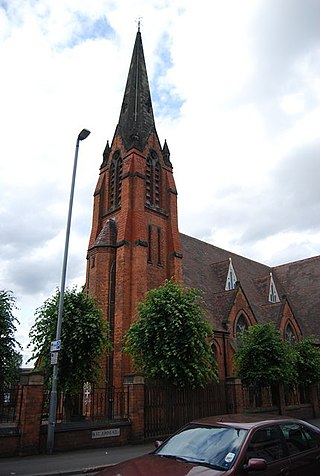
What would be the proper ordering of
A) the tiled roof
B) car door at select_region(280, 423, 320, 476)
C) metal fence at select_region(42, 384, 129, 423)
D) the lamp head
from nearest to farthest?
car door at select_region(280, 423, 320, 476), the lamp head, metal fence at select_region(42, 384, 129, 423), the tiled roof

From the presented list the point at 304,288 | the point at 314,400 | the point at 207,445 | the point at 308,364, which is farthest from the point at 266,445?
the point at 304,288

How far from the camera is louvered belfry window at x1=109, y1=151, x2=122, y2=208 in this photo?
28.6 metres

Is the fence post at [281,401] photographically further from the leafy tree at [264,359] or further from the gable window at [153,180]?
the gable window at [153,180]

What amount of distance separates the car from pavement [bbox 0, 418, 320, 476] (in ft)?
16.5

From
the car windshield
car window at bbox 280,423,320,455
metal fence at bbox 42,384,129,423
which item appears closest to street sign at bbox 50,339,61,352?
metal fence at bbox 42,384,129,423

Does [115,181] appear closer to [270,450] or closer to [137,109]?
[137,109]

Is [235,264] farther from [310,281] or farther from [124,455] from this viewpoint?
[124,455]

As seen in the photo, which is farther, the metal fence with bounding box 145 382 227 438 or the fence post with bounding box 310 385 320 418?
the fence post with bounding box 310 385 320 418

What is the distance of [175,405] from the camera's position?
677 inches

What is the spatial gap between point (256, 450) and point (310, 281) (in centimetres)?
3979

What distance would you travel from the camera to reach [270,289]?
38406 mm

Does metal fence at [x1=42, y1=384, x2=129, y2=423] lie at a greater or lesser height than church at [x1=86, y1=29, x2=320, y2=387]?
lesser

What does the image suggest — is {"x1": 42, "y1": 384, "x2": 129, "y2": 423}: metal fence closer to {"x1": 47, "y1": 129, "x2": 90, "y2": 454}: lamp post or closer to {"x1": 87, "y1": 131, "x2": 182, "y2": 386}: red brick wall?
{"x1": 87, "y1": 131, "x2": 182, "y2": 386}: red brick wall

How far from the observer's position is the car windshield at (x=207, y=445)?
515 cm
